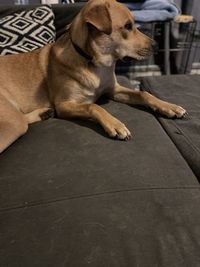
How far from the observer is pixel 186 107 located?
4.96ft

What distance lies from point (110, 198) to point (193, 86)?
3.42 ft

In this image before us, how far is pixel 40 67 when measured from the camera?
1705 mm

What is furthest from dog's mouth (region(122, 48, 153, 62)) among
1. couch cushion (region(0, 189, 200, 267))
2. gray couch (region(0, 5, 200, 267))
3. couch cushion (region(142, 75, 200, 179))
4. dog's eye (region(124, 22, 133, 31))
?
couch cushion (region(0, 189, 200, 267))

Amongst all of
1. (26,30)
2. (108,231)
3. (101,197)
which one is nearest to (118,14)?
(26,30)

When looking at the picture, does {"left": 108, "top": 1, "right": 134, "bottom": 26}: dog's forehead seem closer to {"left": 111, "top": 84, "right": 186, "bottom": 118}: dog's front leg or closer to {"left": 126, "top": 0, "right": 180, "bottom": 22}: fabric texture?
{"left": 111, "top": 84, "right": 186, "bottom": 118}: dog's front leg

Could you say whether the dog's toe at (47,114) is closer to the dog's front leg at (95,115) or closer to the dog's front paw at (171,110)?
the dog's front leg at (95,115)

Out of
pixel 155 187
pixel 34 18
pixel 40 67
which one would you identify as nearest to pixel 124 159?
pixel 155 187

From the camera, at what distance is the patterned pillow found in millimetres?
1898

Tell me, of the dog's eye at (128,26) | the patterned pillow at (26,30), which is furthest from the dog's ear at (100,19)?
the patterned pillow at (26,30)

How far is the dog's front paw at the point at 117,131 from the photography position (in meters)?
1.25

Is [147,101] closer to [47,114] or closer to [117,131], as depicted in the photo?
[117,131]

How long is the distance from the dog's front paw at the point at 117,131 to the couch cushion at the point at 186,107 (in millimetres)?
189

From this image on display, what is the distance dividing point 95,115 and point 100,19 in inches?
15.7

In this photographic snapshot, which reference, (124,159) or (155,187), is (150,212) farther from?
(124,159)
